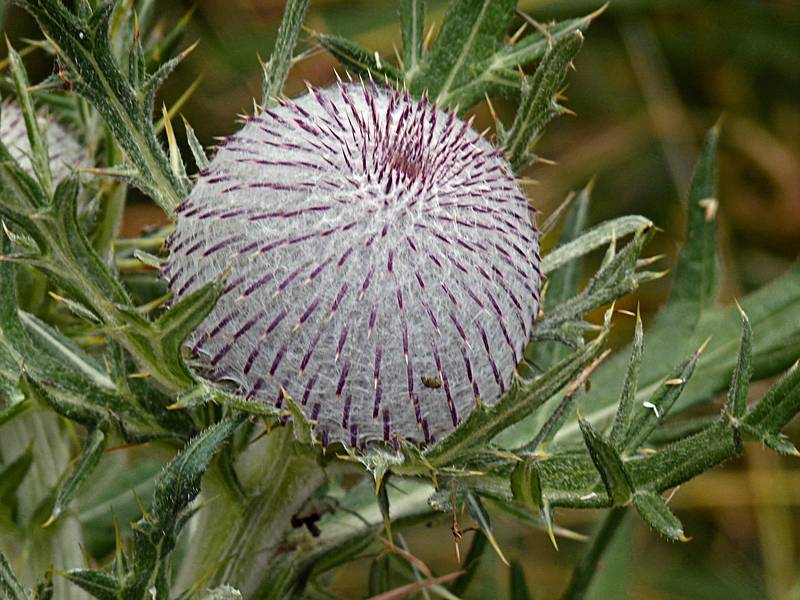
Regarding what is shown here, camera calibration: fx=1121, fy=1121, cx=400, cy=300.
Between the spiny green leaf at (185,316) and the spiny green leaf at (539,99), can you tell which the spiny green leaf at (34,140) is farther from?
the spiny green leaf at (539,99)

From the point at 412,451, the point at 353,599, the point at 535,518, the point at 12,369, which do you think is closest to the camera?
the point at 412,451

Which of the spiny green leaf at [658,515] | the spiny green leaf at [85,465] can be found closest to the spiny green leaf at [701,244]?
the spiny green leaf at [658,515]

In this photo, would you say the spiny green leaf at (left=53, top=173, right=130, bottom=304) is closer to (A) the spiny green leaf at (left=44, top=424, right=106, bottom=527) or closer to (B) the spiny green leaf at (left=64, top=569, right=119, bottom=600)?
(A) the spiny green leaf at (left=44, top=424, right=106, bottom=527)

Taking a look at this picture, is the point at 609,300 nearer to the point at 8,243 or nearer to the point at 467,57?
the point at 467,57

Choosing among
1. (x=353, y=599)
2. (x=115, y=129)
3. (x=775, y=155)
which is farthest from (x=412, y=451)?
(x=775, y=155)

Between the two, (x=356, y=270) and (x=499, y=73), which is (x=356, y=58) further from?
(x=356, y=270)

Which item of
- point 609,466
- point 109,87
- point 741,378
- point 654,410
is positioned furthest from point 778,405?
point 109,87
